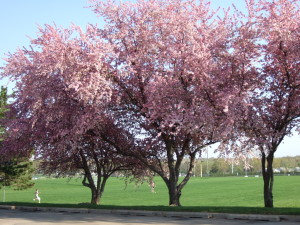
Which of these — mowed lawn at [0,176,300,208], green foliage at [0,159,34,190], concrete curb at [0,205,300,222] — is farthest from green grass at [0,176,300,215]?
green foliage at [0,159,34,190]

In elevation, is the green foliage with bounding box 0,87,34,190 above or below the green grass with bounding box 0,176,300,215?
above

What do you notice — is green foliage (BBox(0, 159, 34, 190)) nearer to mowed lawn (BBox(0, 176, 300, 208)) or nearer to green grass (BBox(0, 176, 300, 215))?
green grass (BBox(0, 176, 300, 215))

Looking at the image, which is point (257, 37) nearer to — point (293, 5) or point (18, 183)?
point (293, 5)

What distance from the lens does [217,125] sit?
1725 centimetres

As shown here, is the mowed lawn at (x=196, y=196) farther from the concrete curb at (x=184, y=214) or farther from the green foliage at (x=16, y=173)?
the concrete curb at (x=184, y=214)

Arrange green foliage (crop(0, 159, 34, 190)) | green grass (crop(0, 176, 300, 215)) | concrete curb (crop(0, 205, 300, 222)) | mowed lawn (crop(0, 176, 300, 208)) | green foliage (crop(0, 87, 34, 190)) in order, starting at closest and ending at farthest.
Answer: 1. concrete curb (crop(0, 205, 300, 222))
2. green grass (crop(0, 176, 300, 215))
3. green foliage (crop(0, 87, 34, 190))
4. green foliage (crop(0, 159, 34, 190))
5. mowed lawn (crop(0, 176, 300, 208))

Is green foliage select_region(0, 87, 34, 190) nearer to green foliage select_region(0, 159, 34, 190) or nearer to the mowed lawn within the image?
green foliage select_region(0, 159, 34, 190)

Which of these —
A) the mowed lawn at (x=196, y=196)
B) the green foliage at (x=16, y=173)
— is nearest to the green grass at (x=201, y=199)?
the mowed lawn at (x=196, y=196)

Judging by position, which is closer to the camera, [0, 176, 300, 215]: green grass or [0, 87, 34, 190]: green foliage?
[0, 176, 300, 215]: green grass

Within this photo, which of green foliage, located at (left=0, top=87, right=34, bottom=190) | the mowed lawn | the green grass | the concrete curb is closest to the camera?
the concrete curb

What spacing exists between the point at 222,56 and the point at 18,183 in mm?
26522

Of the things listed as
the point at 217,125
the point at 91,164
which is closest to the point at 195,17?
the point at 217,125

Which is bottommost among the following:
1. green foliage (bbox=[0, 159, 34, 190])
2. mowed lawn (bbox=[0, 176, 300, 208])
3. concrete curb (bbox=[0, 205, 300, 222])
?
mowed lawn (bbox=[0, 176, 300, 208])

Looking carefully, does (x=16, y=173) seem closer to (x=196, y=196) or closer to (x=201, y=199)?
(x=201, y=199)
